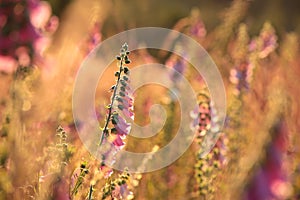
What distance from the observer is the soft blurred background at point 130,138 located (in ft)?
4.06

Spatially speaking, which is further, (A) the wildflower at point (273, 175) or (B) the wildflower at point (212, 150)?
(B) the wildflower at point (212, 150)

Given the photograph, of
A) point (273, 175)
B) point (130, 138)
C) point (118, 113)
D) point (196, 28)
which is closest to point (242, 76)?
point (130, 138)

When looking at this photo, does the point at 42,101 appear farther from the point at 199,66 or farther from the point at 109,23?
the point at 109,23

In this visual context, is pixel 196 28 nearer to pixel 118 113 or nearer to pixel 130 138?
pixel 130 138

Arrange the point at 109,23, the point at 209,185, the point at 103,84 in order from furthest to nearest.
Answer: the point at 109,23 → the point at 103,84 → the point at 209,185

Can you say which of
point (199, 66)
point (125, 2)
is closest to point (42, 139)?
point (199, 66)

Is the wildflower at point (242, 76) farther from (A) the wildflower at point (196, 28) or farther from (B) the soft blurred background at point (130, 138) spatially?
(A) the wildflower at point (196, 28)

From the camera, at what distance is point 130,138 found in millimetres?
1799

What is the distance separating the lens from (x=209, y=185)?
146 centimetres

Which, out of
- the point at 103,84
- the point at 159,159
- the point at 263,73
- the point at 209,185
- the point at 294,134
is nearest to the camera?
the point at 209,185

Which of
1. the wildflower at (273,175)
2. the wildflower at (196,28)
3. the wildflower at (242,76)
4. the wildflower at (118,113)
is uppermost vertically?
the wildflower at (196,28)

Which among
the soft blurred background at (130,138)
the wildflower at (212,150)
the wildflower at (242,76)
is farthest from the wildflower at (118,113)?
the wildflower at (242,76)

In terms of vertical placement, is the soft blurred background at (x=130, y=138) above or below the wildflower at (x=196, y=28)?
below

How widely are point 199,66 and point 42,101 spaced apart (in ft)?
1.69
